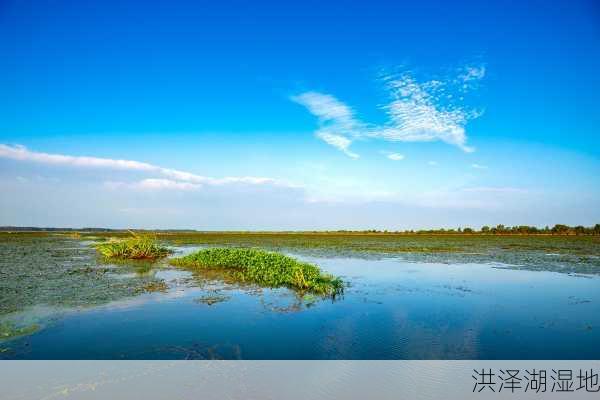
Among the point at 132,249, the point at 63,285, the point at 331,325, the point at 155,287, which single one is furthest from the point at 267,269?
the point at 132,249

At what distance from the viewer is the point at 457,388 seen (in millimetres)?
4781

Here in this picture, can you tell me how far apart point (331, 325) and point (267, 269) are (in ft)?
23.2

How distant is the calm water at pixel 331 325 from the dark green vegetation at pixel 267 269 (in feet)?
2.36

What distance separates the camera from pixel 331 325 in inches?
296

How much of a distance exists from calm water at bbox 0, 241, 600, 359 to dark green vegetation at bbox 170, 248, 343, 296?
28.3 inches

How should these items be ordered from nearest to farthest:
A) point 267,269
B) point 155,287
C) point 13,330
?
1. point 13,330
2. point 155,287
3. point 267,269

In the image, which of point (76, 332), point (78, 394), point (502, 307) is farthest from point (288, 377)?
point (502, 307)

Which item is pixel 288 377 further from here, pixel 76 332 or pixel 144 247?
pixel 144 247

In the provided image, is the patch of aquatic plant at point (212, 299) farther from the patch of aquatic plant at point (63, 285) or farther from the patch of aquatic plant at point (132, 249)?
the patch of aquatic plant at point (132, 249)

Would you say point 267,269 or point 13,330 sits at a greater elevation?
point 267,269

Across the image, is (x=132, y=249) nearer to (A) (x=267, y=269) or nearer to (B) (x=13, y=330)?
(A) (x=267, y=269)

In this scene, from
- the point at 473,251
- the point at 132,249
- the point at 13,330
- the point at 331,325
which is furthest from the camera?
the point at 473,251

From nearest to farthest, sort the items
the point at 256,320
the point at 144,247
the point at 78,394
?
the point at 78,394 → the point at 256,320 → the point at 144,247

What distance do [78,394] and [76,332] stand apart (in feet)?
9.23
